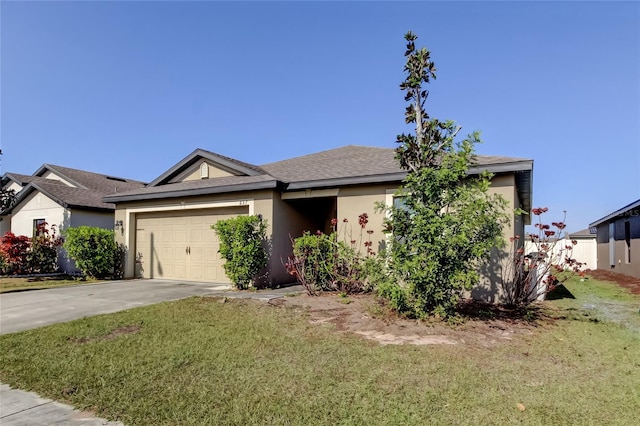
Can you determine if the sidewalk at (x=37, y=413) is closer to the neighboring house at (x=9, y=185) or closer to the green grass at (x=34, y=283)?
the green grass at (x=34, y=283)

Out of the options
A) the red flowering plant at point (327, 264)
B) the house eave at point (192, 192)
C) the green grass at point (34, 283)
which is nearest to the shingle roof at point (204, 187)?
the house eave at point (192, 192)

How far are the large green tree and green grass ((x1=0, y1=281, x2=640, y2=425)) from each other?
4.72ft

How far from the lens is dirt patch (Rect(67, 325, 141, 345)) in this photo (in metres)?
5.34

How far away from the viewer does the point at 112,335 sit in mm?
5594

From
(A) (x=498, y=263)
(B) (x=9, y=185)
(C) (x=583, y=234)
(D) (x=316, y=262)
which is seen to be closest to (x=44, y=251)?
(B) (x=9, y=185)

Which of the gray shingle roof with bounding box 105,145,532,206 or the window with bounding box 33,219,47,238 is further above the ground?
the gray shingle roof with bounding box 105,145,532,206

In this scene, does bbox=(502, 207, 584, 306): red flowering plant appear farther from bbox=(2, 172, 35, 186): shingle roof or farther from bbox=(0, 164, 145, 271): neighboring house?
bbox=(2, 172, 35, 186): shingle roof

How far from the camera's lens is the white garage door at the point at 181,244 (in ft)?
39.8

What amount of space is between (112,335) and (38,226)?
14259 millimetres

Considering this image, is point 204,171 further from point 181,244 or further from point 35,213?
point 35,213

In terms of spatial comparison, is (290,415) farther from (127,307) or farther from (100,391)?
(127,307)

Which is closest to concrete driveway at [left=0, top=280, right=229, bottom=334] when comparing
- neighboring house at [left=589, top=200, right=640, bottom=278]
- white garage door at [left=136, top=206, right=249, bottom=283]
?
white garage door at [left=136, top=206, right=249, bottom=283]

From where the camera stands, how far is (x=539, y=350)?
4883 millimetres

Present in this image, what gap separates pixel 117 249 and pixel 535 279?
14324 mm
